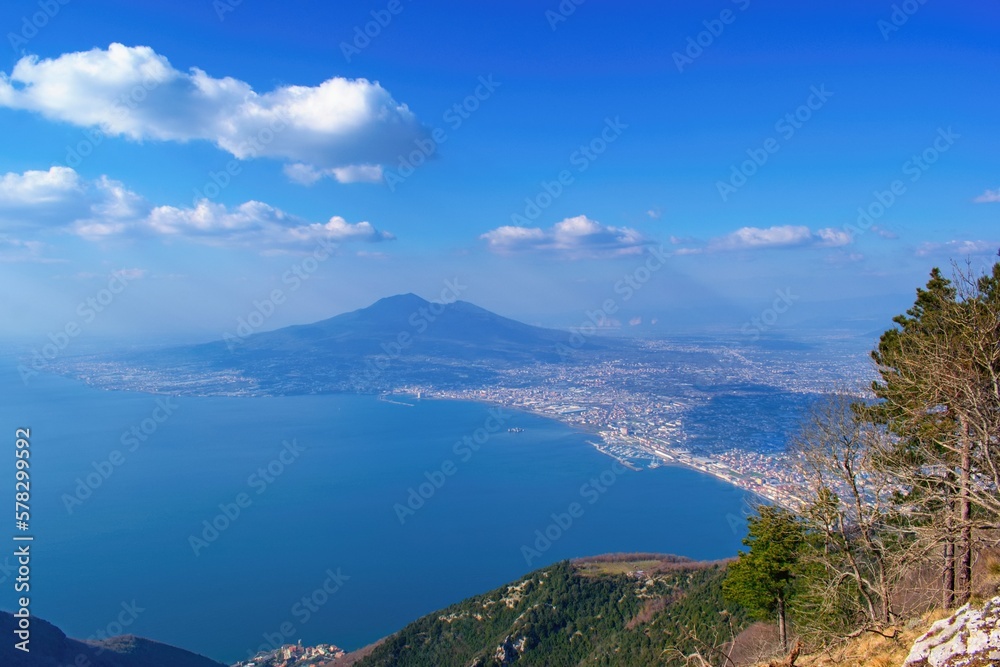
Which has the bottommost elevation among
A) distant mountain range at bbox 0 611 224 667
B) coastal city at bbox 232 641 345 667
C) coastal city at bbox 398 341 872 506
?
coastal city at bbox 232 641 345 667

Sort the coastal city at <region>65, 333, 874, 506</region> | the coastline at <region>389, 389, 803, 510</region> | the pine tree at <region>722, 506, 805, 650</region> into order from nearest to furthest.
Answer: the pine tree at <region>722, 506, 805, 650</region> → the coastline at <region>389, 389, 803, 510</region> → the coastal city at <region>65, 333, 874, 506</region>

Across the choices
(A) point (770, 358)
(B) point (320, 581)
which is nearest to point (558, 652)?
(B) point (320, 581)

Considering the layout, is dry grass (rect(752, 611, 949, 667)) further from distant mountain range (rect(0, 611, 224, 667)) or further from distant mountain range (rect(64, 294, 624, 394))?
distant mountain range (rect(64, 294, 624, 394))

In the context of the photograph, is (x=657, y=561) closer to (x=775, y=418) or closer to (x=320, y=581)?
(x=320, y=581)

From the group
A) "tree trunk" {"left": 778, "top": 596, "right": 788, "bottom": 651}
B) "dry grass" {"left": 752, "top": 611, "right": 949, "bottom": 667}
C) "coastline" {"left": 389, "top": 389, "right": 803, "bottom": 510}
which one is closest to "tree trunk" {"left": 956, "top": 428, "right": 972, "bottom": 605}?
"dry grass" {"left": 752, "top": 611, "right": 949, "bottom": 667}

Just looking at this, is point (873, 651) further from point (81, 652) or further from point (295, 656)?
point (295, 656)

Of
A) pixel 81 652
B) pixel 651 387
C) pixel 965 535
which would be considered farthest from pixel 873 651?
pixel 651 387

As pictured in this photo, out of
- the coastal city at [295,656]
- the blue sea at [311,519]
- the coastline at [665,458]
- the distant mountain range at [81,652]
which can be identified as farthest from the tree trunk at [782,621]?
the coastline at [665,458]
